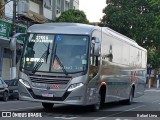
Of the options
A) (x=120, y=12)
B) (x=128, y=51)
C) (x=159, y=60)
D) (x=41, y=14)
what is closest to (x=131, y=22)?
(x=120, y=12)

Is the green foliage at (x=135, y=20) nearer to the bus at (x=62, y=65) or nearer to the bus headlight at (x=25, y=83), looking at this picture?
the bus at (x=62, y=65)

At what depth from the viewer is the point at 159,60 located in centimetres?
6144

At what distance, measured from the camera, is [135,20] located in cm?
5591

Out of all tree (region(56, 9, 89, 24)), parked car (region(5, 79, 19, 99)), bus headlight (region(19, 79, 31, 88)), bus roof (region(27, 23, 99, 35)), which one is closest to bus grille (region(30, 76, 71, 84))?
bus headlight (region(19, 79, 31, 88))

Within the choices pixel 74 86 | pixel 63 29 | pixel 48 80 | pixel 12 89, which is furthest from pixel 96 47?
pixel 12 89

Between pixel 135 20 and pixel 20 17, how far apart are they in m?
20.0

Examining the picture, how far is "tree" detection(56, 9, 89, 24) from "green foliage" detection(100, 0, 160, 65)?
36.7 ft

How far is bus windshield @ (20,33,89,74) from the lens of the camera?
16.5 m

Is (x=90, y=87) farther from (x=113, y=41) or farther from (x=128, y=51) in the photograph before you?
(x=128, y=51)

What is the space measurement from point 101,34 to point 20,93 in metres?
4.14

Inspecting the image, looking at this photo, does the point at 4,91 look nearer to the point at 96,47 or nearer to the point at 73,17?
the point at 96,47

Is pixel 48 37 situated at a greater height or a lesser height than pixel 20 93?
greater

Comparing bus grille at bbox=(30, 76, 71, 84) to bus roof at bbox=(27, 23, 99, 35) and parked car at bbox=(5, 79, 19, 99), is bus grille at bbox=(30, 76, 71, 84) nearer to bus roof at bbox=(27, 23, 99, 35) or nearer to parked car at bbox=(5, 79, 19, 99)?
bus roof at bbox=(27, 23, 99, 35)

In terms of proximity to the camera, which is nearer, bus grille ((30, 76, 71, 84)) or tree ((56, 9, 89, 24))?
bus grille ((30, 76, 71, 84))
